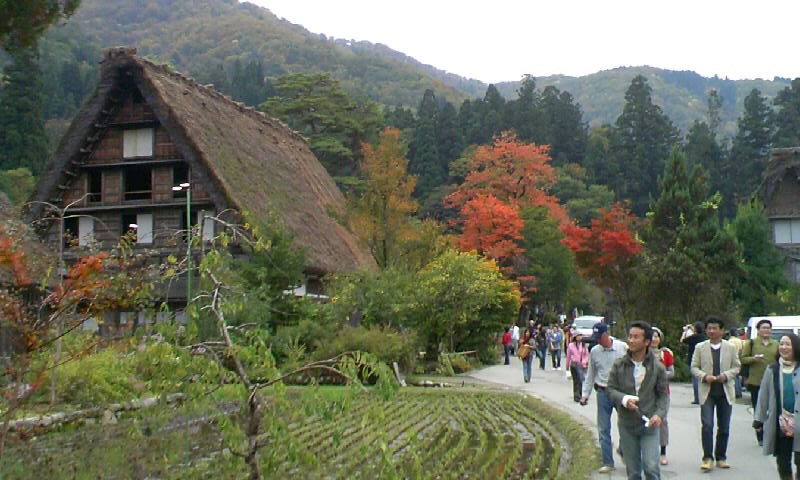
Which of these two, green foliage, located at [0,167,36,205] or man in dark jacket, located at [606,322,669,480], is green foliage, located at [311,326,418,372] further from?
green foliage, located at [0,167,36,205]

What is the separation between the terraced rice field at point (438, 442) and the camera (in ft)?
31.3

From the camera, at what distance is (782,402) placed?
8.04m

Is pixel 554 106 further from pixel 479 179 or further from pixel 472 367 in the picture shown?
pixel 472 367

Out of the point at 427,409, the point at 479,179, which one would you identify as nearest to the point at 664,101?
the point at 479,179

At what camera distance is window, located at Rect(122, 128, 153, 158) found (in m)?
33.4

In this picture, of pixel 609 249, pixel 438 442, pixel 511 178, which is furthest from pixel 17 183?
pixel 438 442

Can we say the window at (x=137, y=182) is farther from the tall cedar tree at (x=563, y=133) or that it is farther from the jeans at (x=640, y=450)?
the tall cedar tree at (x=563, y=133)

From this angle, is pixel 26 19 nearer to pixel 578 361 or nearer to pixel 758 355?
pixel 758 355

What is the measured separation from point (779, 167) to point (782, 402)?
1307 inches

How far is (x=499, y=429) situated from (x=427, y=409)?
3465 mm

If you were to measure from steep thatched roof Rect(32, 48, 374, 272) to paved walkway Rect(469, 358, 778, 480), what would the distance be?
453 inches

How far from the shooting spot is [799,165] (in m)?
37.6

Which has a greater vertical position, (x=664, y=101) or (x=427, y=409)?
(x=664, y=101)

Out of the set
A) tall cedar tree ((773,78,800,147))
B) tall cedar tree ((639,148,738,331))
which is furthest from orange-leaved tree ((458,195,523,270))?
tall cedar tree ((773,78,800,147))
